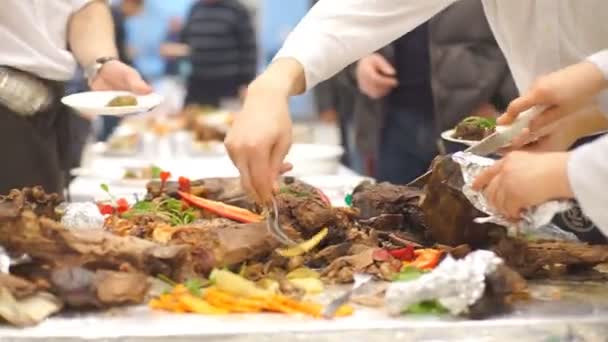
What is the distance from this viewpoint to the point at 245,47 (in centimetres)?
612

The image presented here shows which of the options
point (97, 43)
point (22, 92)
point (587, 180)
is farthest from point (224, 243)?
point (97, 43)

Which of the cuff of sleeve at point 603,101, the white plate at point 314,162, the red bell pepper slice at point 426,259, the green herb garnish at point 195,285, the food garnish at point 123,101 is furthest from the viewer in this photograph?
the white plate at point 314,162

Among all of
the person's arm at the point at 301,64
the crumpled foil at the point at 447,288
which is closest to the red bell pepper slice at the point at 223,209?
the person's arm at the point at 301,64

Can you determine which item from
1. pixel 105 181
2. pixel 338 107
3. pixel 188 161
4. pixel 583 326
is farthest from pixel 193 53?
pixel 583 326

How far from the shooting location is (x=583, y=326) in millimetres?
1099

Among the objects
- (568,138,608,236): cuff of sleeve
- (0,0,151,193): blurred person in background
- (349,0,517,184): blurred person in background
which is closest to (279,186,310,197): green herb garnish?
(0,0,151,193): blurred person in background

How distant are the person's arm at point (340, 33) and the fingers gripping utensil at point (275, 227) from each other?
159mm

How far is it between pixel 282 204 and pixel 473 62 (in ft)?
4.17

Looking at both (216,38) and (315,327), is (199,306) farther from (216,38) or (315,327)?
(216,38)

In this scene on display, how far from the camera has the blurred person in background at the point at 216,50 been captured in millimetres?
6023

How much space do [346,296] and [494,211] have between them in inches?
8.6

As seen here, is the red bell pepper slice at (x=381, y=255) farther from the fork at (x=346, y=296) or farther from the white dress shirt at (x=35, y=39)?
the white dress shirt at (x=35, y=39)

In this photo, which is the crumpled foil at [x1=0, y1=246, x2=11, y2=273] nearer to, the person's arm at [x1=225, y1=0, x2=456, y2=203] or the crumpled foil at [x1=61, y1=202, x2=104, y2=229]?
the crumpled foil at [x1=61, y1=202, x2=104, y2=229]

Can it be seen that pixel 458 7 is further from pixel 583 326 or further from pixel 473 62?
pixel 583 326
